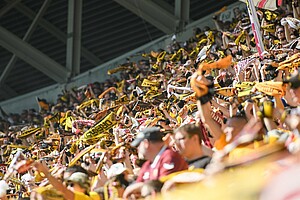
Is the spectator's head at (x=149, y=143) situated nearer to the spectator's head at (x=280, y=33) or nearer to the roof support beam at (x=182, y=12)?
the spectator's head at (x=280, y=33)

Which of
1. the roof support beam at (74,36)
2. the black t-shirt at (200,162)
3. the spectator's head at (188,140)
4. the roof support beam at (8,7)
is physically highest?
the roof support beam at (8,7)

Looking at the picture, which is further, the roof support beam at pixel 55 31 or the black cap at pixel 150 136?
the roof support beam at pixel 55 31

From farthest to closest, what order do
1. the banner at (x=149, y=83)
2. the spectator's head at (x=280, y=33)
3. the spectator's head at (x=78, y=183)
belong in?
the banner at (x=149, y=83), the spectator's head at (x=280, y=33), the spectator's head at (x=78, y=183)

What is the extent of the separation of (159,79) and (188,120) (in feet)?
21.5

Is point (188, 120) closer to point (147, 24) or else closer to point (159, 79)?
point (159, 79)

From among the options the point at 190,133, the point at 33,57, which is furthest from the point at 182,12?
the point at 190,133

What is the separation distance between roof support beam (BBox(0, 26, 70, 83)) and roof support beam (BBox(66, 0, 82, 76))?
428mm

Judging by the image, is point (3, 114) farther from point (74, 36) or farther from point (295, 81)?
point (295, 81)

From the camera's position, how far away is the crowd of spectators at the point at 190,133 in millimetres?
4959

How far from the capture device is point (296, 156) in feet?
14.2

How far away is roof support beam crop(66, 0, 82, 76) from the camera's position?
25.2 metres

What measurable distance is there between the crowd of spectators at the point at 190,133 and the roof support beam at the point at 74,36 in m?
6.10

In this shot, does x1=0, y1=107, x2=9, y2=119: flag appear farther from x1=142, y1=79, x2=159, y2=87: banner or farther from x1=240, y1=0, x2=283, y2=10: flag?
x1=240, y1=0, x2=283, y2=10: flag

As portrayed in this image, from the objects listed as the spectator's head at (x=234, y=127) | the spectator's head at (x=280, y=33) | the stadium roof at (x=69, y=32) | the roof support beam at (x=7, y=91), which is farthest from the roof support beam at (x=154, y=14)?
the spectator's head at (x=234, y=127)
